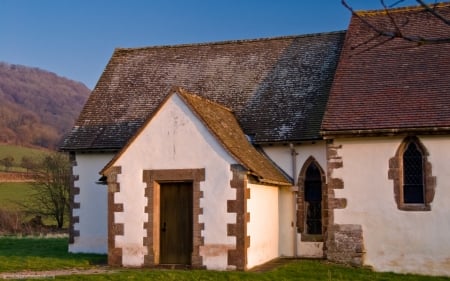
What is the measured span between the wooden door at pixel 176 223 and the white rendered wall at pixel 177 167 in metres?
0.60

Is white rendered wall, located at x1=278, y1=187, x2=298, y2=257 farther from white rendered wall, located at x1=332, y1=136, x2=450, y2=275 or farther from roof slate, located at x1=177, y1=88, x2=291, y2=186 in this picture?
white rendered wall, located at x1=332, y1=136, x2=450, y2=275

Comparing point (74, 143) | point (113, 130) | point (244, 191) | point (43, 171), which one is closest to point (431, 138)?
point (244, 191)

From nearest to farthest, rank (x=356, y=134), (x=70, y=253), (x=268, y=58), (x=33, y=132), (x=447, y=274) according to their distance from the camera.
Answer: (x=447, y=274) < (x=356, y=134) < (x=70, y=253) < (x=268, y=58) < (x=33, y=132)

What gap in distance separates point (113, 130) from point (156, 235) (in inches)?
254

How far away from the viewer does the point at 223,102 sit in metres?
22.7

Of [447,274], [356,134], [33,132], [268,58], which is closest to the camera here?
[447,274]

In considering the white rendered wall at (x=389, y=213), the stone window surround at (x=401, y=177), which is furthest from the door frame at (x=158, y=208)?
the stone window surround at (x=401, y=177)

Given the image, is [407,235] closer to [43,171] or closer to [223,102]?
[223,102]

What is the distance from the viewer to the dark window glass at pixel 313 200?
1994cm

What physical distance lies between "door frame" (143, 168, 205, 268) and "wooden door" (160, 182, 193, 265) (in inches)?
7.2

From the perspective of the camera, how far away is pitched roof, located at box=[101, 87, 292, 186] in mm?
17281

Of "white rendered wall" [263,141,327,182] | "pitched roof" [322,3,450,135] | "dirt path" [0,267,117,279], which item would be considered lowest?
"dirt path" [0,267,117,279]

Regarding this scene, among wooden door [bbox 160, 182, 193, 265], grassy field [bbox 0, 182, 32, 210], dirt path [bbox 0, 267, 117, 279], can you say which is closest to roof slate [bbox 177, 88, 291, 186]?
wooden door [bbox 160, 182, 193, 265]

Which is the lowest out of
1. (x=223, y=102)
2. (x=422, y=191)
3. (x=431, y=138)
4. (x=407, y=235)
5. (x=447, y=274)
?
(x=447, y=274)
